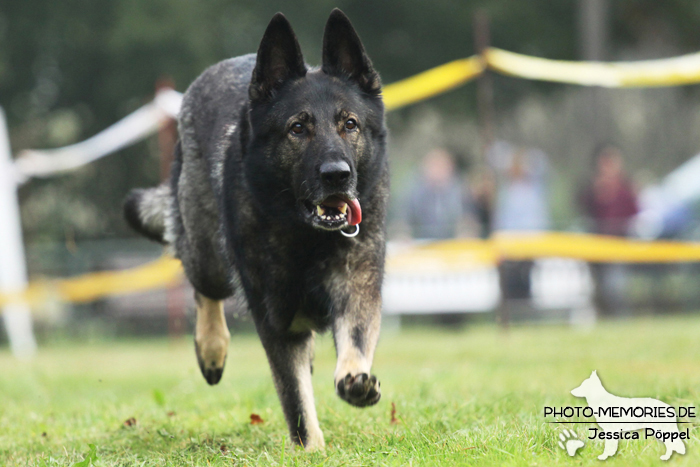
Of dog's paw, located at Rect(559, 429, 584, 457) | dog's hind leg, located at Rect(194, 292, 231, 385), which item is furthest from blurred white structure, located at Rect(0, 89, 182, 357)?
dog's paw, located at Rect(559, 429, 584, 457)

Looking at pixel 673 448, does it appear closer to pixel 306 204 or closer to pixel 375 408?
pixel 306 204

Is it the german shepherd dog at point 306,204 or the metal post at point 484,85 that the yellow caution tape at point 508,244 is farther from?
the german shepherd dog at point 306,204

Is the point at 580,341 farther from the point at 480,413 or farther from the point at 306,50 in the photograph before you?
the point at 306,50

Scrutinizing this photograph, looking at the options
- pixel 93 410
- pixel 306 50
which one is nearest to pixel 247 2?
pixel 306 50

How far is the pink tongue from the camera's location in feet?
12.6

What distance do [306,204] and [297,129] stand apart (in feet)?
1.14

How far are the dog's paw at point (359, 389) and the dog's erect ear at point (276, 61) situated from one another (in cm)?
142

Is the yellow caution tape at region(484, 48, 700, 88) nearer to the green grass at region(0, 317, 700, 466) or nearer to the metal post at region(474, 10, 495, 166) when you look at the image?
the metal post at region(474, 10, 495, 166)

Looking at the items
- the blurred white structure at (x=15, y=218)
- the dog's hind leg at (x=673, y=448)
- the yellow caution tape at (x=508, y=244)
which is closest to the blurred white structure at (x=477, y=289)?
the yellow caution tape at (x=508, y=244)

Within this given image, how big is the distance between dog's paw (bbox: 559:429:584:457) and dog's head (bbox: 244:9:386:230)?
1250mm

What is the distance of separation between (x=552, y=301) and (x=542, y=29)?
10.6 metres

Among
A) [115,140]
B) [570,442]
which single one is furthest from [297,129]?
[115,140]

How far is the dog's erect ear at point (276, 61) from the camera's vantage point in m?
4.07

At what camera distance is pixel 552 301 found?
1309 centimetres
